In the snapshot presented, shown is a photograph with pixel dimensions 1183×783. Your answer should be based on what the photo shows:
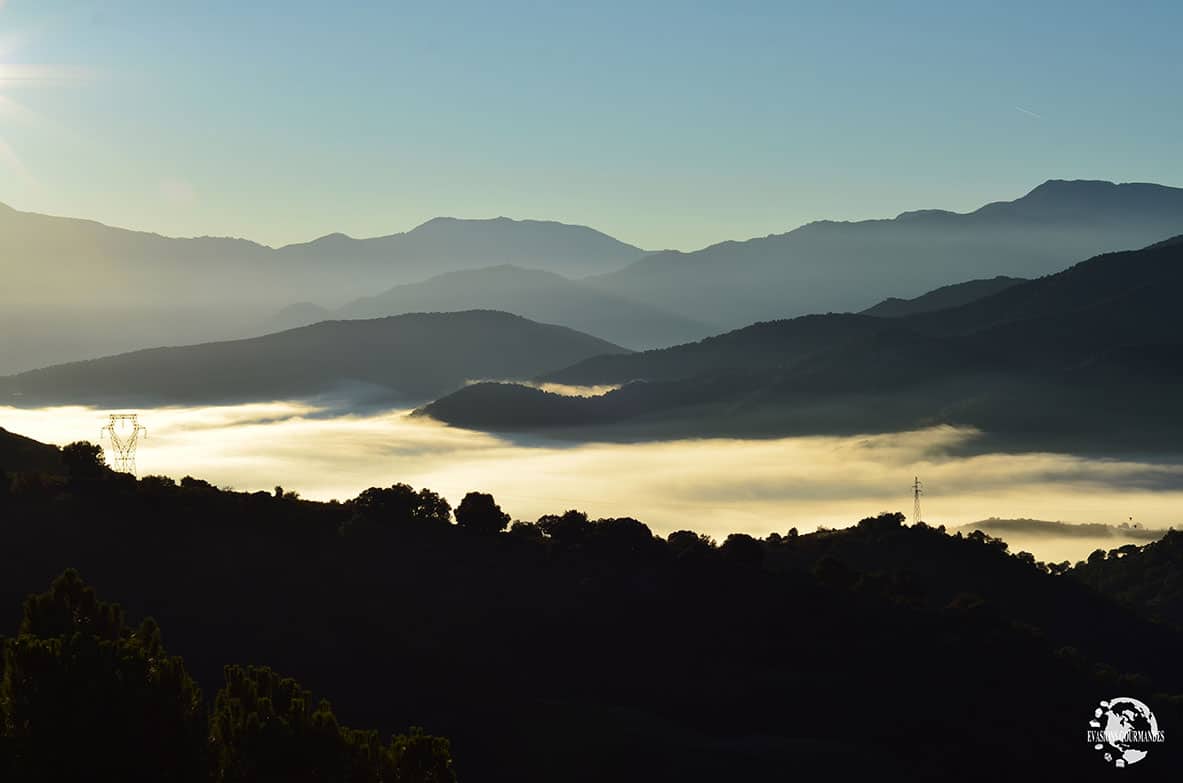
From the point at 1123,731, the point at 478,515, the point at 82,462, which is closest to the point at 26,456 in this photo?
the point at 82,462

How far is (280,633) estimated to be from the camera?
118m

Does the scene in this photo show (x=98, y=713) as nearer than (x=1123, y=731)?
Yes

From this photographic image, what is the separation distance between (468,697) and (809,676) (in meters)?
30.5

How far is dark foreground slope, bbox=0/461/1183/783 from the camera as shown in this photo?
99.1 m

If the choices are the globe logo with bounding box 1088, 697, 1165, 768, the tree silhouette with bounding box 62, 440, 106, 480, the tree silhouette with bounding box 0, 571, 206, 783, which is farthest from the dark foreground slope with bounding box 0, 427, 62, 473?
the tree silhouette with bounding box 0, 571, 206, 783

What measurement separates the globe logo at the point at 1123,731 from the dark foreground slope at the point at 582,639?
1610 mm

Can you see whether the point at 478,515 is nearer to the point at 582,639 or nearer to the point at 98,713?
the point at 582,639

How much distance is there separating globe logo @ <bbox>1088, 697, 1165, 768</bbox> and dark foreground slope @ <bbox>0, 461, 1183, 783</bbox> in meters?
1.61

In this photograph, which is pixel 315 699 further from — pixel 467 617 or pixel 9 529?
pixel 9 529

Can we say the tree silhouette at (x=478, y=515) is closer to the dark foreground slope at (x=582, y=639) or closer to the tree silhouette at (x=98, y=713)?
the dark foreground slope at (x=582, y=639)

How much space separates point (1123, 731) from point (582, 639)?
49234 mm

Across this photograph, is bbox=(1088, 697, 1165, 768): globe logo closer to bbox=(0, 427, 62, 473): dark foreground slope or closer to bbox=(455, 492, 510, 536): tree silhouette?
bbox=(455, 492, 510, 536): tree silhouette

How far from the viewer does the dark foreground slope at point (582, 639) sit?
99.1 m

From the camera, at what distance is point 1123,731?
400 ft
